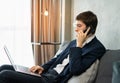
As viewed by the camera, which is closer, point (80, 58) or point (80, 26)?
point (80, 58)

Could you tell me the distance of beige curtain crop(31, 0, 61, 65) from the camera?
3.80m

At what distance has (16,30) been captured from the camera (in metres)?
3.94

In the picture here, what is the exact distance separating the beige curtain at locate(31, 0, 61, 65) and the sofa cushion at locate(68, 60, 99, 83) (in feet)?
5.35

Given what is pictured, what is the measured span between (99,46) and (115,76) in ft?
2.42

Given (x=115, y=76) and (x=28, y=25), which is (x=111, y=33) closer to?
(x=115, y=76)

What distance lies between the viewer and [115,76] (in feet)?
5.13

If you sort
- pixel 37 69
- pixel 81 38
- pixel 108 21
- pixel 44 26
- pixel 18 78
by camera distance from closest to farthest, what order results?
pixel 18 78 → pixel 81 38 → pixel 37 69 → pixel 108 21 → pixel 44 26

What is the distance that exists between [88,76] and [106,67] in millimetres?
177

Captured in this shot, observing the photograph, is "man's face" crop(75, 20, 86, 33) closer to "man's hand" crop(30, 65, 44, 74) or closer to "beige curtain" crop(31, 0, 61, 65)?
"man's hand" crop(30, 65, 44, 74)

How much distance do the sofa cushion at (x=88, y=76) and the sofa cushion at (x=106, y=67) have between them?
44 millimetres

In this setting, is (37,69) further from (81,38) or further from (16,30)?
(16,30)

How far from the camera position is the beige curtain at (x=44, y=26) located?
3801 millimetres

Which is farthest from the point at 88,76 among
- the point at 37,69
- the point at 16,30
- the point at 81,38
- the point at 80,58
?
the point at 16,30

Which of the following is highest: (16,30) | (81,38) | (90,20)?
(90,20)
